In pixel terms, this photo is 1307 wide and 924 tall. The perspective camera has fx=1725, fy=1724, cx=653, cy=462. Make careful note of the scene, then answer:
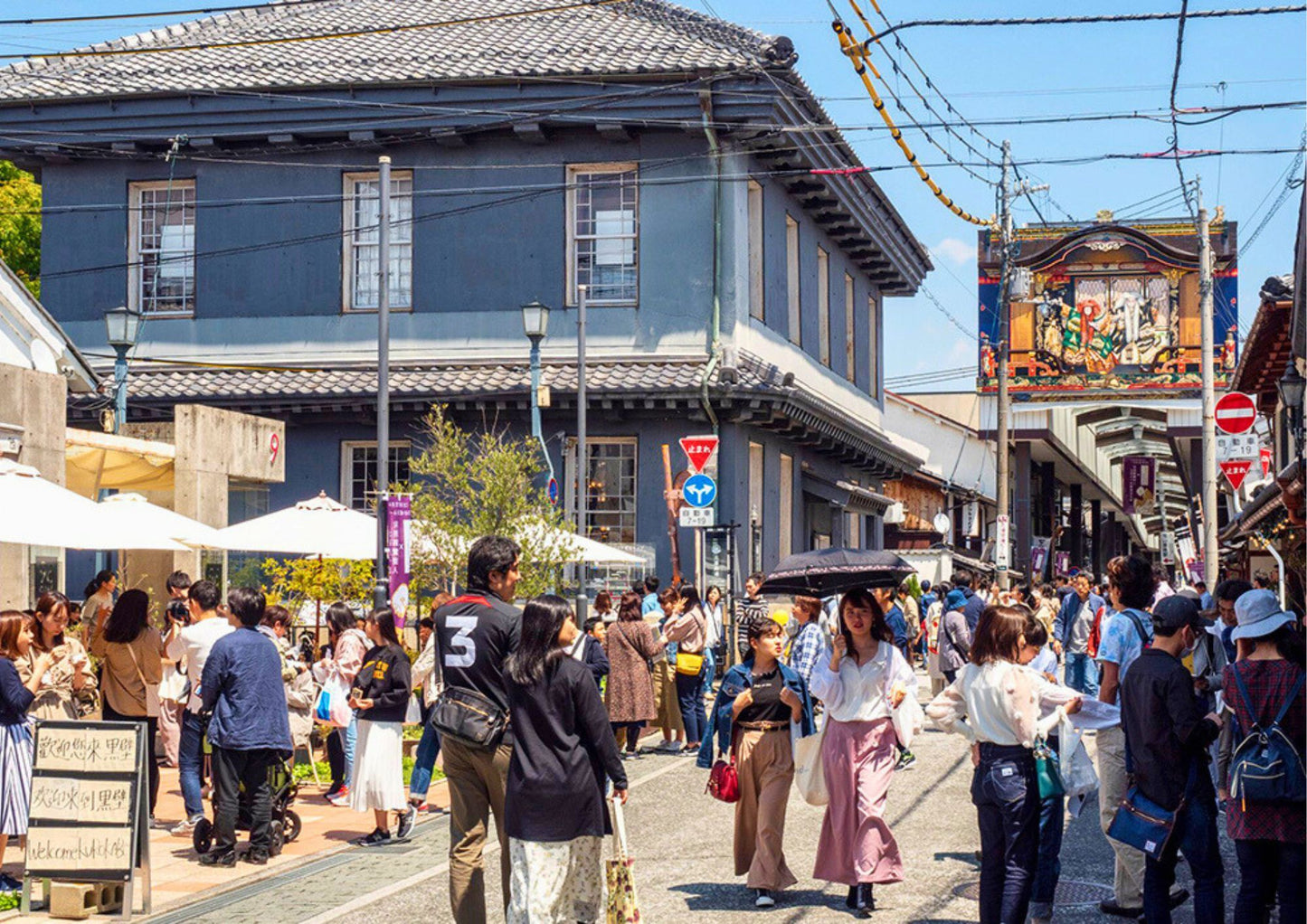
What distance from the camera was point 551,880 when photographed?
8.20m

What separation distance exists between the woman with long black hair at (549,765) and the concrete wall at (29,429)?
430 inches

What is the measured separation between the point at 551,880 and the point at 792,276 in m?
25.0

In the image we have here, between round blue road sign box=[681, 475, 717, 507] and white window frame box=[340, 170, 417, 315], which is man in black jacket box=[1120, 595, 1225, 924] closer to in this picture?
round blue road sign box=[681, 475, 717, 507]

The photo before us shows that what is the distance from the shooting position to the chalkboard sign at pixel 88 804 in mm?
10156

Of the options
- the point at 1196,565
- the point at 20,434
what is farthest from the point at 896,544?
the point at 20,434

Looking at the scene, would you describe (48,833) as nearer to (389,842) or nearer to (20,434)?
(389,842)

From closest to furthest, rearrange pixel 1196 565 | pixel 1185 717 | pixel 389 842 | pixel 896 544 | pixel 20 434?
pixel 1185 717 < pixel 389 842 < pixel 20 434 < pixel 1196 565 < pixel 896 544

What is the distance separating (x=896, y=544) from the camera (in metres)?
46.2

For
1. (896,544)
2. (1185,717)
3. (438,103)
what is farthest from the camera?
(896,544)

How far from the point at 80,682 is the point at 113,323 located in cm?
1169

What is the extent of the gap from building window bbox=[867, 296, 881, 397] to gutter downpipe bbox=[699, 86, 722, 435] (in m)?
12.0

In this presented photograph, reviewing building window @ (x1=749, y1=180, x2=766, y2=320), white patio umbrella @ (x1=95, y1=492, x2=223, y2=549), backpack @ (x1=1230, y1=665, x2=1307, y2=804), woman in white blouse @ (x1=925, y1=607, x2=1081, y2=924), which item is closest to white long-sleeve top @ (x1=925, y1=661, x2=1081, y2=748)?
A: woman in white blouse @ (x1=925, y1=607, x2=1081, y2=924)

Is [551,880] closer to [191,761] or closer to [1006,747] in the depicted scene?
[1006,747]

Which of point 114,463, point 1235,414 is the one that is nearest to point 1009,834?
point 114,463
